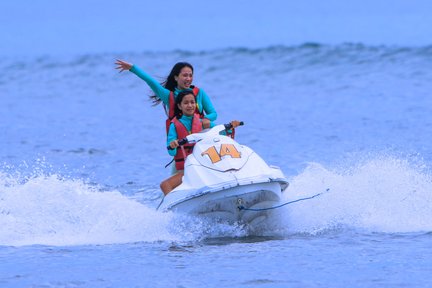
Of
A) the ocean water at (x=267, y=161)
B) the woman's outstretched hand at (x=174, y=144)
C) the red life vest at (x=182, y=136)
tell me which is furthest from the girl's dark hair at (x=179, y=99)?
the ocean water at (x=267, y=161)

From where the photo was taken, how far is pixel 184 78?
11562mm

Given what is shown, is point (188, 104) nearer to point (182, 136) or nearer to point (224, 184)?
point (182, 136)

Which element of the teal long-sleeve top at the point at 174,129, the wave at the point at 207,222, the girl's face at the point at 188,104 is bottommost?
the wave at the point at 207,222

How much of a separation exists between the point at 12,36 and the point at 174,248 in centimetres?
5588

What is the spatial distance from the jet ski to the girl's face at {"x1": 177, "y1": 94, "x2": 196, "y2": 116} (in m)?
0.36

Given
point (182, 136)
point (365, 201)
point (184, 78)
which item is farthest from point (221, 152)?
point (365, 201)

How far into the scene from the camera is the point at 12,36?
213 feet

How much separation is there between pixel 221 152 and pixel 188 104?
0.74m

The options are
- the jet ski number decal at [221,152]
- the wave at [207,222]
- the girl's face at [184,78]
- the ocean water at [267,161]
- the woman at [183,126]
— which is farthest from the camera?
the girl's face at [184,78]

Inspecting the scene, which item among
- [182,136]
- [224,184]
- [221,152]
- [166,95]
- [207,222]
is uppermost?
[166,95]

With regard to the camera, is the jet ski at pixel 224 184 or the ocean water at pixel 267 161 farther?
the jet ski at pixel 224 184

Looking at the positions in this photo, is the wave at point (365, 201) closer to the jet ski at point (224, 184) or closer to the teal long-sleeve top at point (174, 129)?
the jet ski at point (224, 184)

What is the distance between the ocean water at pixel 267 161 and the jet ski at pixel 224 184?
0.19m

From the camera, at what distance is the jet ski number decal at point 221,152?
10.7 metres
